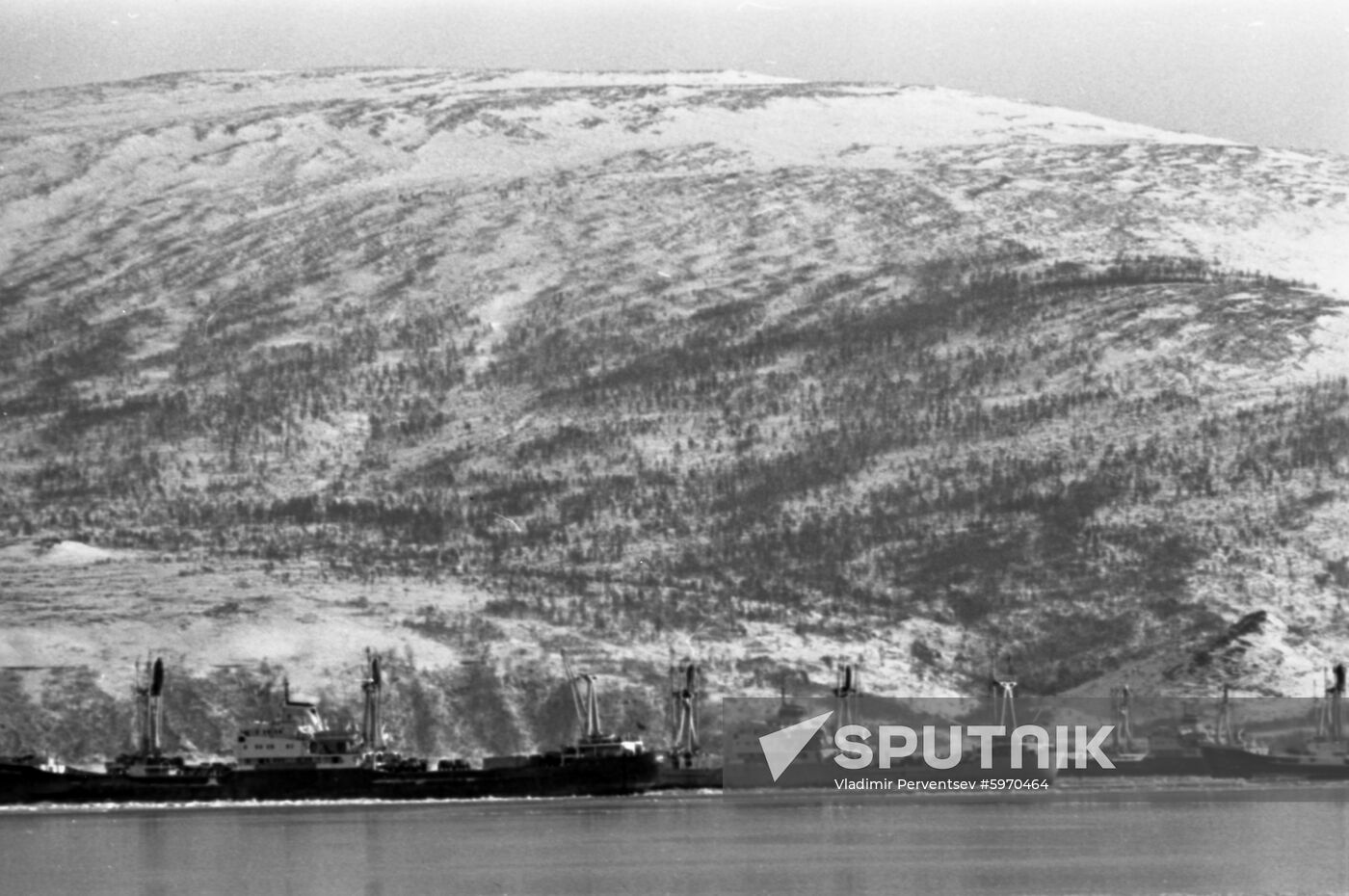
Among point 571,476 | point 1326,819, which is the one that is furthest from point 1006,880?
point 571,476

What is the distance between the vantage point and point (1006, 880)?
8331cm

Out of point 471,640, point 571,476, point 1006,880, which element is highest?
point 571,476

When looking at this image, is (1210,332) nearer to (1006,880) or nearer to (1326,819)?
(1326,819)

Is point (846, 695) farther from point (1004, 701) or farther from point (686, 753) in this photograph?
point (1004, 701)

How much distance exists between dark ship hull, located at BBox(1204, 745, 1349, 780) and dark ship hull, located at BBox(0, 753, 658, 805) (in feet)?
93.4

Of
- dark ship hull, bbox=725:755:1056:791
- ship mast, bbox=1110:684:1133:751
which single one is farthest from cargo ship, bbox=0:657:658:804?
ship mast, bbox=1110:684:1133:751

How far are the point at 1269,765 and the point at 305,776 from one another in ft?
154

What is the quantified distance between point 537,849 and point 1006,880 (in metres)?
20.1

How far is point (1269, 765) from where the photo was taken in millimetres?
142875

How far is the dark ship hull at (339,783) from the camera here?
133m

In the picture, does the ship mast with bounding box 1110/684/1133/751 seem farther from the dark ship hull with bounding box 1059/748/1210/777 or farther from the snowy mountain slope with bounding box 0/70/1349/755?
the snowy mountain slope with bounding box 0/70/1349/755

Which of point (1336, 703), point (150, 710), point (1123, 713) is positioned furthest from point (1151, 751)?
point (150, 710)

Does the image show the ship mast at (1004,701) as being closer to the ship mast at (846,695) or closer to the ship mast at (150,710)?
the ship mast at (846,695)

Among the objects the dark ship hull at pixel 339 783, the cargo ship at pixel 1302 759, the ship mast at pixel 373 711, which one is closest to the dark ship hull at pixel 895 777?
the cargo ship at pixel 1302 759
